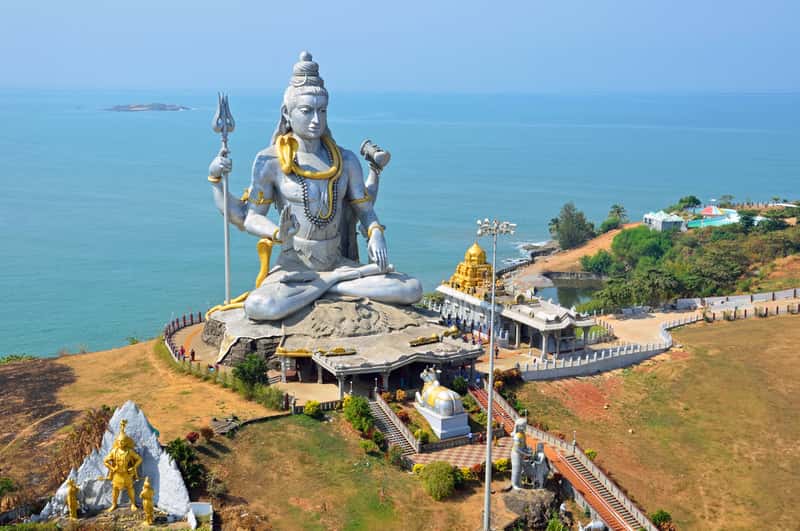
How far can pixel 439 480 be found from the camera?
23.8 metres

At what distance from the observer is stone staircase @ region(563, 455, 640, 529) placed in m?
24.4

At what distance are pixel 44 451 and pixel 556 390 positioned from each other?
57.0 ft

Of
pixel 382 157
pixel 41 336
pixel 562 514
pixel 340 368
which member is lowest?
pixel 41 336

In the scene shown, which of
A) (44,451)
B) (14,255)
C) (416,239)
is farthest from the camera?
(416,239)

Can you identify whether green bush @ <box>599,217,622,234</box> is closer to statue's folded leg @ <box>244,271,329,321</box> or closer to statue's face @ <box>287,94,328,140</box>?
statue's face @ <box>287,94,328,140</box>

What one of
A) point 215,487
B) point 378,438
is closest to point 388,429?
point 378,438

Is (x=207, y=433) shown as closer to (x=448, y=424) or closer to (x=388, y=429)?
(x=388, y=429)

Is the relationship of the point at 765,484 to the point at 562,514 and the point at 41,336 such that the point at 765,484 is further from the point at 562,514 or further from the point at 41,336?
the point at 41,336

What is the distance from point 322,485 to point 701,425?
46.0ft

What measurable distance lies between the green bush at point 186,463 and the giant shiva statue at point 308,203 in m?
9.59

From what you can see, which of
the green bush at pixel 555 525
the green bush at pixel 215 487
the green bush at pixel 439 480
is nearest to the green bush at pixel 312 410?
the green bush at pixel 439 480

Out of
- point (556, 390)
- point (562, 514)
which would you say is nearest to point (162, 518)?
point (562, 514)

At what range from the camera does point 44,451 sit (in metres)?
24.2

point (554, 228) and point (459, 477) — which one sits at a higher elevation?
point (459, 477)
